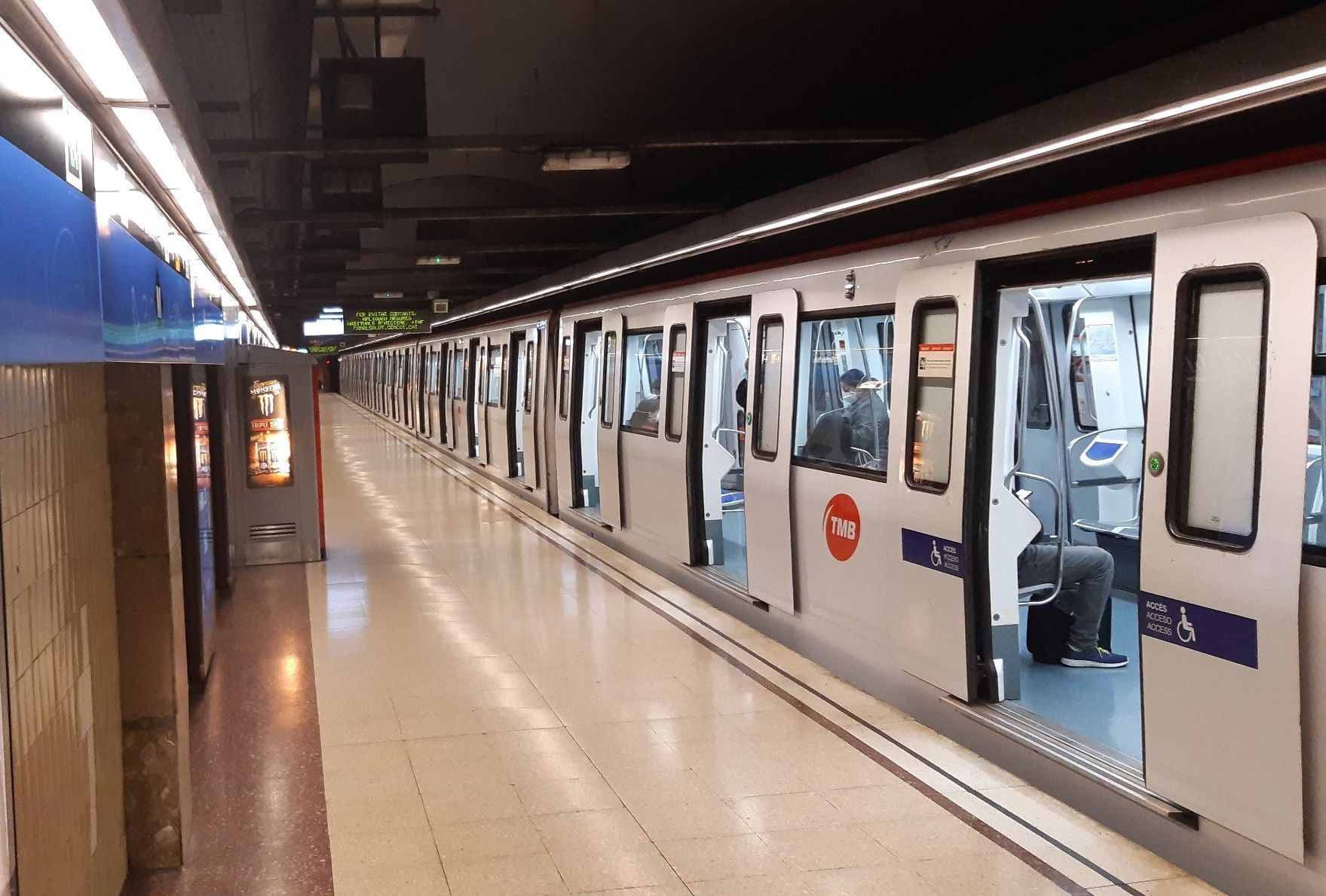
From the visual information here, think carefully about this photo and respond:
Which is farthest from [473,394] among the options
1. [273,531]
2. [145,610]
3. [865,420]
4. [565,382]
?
[145,610]

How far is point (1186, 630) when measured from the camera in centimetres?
354

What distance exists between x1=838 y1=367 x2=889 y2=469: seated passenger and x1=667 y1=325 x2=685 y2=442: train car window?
240 centimetres

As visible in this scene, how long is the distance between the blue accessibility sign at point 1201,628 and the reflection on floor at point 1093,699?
892 mm

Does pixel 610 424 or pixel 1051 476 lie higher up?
pixel 610 424

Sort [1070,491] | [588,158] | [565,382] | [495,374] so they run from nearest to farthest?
1. [588,158]
2. [1070,491]
3. [565,382]
4. [495,374]

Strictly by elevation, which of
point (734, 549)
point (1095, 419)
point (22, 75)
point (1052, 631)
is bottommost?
point (734, 549)

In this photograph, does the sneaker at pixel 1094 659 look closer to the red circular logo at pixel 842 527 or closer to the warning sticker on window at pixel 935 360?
the red circular logo at pixel 842 527

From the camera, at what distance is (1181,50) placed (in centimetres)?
391

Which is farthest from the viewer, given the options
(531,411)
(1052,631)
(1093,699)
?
(531,411)

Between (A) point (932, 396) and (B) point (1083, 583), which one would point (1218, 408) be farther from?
(B) point (1083, 583)

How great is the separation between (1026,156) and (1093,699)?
8.49ft

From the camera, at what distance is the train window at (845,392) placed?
569 centimetres

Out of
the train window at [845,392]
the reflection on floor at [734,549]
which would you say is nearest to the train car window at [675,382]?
the reflection on floor at [734,549]

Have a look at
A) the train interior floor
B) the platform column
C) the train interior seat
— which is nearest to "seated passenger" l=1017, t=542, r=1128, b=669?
the train interior seat
